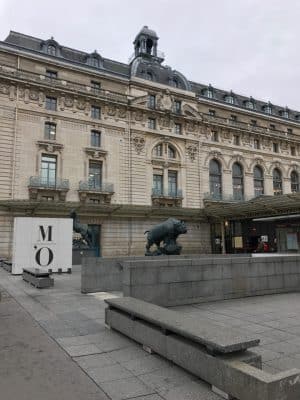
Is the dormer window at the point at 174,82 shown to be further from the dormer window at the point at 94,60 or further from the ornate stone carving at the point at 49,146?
the ornate stone carving at the point at 49,146

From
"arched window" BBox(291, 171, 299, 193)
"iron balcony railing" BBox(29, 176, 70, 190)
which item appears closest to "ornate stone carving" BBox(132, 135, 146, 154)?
"iron balcony railing" BBox(29, 176, 70, 190)

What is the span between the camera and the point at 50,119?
34844mm

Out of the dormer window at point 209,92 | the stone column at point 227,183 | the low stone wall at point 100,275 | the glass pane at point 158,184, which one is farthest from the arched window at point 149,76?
the low stone wall at point 100,275

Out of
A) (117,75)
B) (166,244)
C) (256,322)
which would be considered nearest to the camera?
(256,322)

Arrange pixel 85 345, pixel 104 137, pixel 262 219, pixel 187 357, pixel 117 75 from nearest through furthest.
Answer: pixel 187 357 < pixel 85 345 < pixel 262 219 < pixel 104 137 < pixel 117 75

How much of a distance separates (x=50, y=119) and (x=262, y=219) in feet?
78.2

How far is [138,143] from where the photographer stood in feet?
128

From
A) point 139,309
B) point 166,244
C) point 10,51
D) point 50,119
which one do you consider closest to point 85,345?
point 139,309

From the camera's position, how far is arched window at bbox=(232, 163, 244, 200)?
147 ft

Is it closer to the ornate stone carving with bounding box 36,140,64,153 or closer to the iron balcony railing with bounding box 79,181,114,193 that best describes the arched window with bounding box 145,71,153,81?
the ornate stone carving with bounding box 36,140,64,153

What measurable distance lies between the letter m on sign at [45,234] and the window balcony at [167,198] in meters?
21.1

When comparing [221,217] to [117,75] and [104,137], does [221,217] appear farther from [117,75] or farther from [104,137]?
[117,75]

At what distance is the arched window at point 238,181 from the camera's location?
44906mm

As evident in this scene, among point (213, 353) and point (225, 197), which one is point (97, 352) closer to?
point (213, 353)
